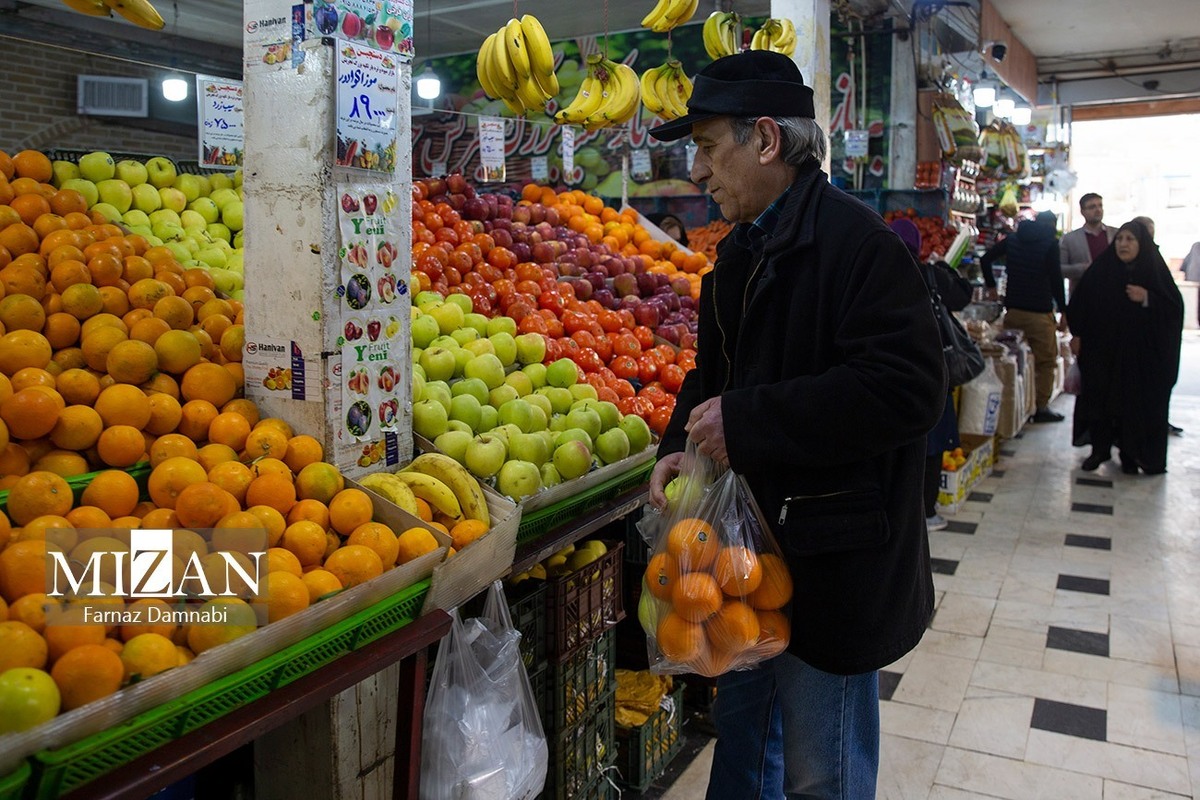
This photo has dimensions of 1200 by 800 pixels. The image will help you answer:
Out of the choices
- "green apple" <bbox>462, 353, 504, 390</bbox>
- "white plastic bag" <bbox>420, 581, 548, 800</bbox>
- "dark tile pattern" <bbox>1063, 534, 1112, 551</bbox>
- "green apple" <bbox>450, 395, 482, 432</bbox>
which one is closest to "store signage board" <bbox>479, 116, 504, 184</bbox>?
"green apple" <bbox>462, 353, 504, 390</bbox>

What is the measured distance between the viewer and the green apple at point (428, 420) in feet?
8.05

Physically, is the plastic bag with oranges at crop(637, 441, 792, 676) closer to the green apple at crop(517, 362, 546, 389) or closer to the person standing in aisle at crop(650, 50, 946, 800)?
the person standing in aisle at crop(650, 50, 946, 800)

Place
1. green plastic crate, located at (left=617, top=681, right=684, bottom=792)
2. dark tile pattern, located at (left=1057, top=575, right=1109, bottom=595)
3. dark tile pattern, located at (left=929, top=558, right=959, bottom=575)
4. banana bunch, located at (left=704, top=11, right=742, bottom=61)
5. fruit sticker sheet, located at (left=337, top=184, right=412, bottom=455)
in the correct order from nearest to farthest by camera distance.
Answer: fruit sticker sheet, located at (left=337, top=184, right=412, bottom=455), green plastic crate, located at (left=617, top=681, right=684, bottom=792), banana bunch, located at (left=704, top=11, right=742, bottom=61), dark tile pattern, located at (left=1057, top=575, right=1109, bottom=595), dark tile pattern, located at (left=929, top=558, right=959, bottom=575)

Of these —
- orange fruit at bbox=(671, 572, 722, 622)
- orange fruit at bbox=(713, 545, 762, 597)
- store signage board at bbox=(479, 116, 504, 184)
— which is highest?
store signage board at bbox=(479, 116, 504, 184)

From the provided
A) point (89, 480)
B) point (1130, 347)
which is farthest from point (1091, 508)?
point (89, 480)

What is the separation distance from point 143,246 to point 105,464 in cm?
96

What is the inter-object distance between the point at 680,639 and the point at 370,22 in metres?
1.47

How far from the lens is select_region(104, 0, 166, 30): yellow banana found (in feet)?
7.64

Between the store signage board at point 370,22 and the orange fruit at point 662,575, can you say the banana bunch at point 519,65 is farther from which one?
the orange fruit at point 662,575

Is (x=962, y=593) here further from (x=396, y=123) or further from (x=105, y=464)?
(x=105, y=464)

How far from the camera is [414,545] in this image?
193cm

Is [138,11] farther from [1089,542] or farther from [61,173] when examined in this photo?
[1089,542]

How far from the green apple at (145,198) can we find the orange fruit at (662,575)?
2273mm

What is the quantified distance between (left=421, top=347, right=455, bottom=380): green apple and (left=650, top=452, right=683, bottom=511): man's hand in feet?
3.02
